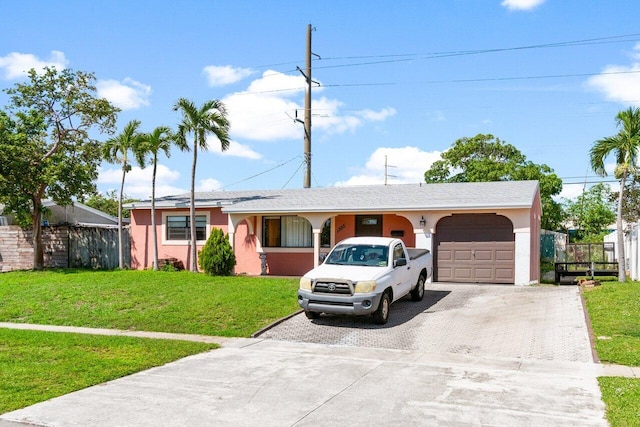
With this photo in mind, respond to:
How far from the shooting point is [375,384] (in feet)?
26.5

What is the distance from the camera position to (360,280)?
12.3 m

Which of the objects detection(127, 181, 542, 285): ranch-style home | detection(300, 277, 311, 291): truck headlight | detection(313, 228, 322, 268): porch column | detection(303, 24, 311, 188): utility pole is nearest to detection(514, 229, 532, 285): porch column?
detection(127, 181, 542, 285): ranch-style home

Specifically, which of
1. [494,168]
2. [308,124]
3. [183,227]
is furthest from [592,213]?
[183,227]

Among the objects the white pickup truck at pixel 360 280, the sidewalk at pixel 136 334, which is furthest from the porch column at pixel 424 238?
the sidewalk at pixel 136 334

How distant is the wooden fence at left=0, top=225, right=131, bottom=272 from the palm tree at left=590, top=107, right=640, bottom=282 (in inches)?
721

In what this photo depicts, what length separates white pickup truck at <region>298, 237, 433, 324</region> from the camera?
12250 millimetres

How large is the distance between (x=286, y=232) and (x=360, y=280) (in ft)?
32.8

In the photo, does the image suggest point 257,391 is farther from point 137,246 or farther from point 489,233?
point 137,246

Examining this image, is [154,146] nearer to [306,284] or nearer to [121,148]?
[121,148]

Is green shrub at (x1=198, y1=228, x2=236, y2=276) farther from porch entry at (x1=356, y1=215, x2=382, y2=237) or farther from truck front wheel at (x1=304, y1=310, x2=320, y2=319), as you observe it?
truck front wheel at (x1=304, y1=310, x2=320, y2=319)

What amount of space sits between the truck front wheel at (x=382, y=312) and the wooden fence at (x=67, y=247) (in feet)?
50.4

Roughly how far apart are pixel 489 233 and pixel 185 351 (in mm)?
11230

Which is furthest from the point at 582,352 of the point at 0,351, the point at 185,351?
the point at 0,351

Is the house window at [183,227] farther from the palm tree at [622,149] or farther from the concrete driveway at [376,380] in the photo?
the palm tree at [622,149]
